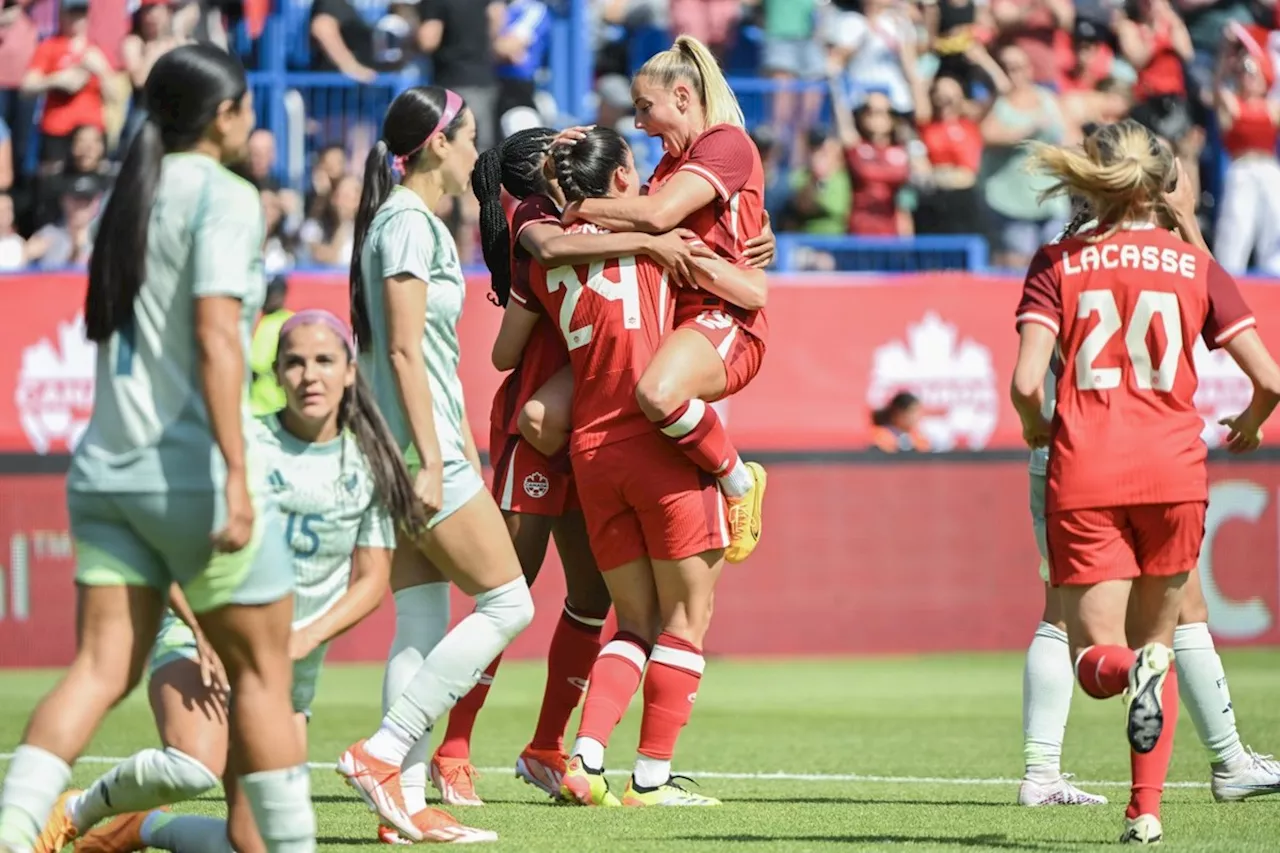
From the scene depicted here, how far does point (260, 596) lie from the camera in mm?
4328

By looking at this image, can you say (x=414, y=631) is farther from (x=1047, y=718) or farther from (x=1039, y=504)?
(x=1039, y=504)

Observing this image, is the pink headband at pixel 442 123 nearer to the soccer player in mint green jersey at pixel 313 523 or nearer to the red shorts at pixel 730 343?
the soccer player in mint green jersey at pixel 313 523

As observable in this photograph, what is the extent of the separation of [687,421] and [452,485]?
103 centimetres

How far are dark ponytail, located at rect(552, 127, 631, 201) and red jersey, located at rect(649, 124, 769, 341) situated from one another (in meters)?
0.18

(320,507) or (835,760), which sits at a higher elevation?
(320,507)

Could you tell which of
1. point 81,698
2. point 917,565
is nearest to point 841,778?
point 81,698

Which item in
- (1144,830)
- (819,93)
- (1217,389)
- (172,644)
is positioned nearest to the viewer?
(172,644)

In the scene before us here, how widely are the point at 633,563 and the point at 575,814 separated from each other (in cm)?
88

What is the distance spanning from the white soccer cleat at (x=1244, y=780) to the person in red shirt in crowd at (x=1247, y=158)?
9230 millimetres

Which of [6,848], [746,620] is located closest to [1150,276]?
[6,848]

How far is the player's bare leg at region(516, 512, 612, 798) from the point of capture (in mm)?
7098

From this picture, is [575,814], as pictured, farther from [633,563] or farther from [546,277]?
[546,277]

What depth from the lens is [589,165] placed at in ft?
22.1

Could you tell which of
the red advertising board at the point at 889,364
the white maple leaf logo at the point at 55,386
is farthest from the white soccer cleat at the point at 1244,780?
the white maple leaf logo at the point at 55,386
